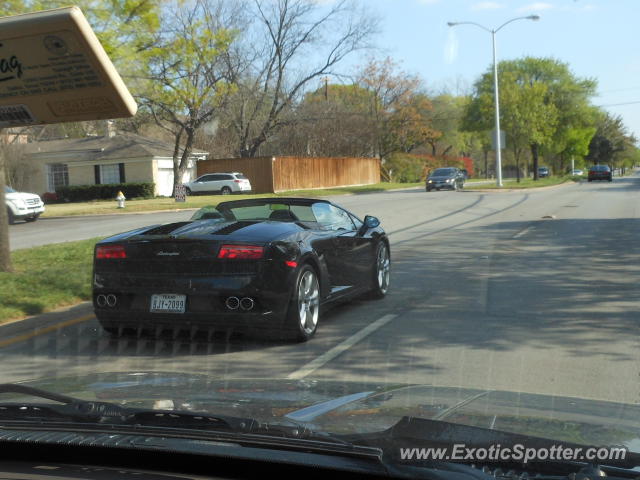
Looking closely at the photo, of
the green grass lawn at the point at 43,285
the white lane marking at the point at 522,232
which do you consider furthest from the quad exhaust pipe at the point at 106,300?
the white lane marking at the point at 522,232

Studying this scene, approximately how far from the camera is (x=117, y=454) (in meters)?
2.38

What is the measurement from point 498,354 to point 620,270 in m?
5.90

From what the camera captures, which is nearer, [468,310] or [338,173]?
[468,310]

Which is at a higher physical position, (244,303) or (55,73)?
(55,73)

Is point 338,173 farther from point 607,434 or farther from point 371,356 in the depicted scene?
point 607,434

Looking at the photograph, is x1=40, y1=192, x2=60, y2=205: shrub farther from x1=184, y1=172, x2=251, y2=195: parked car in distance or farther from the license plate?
the license plate

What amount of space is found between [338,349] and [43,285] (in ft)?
16.1

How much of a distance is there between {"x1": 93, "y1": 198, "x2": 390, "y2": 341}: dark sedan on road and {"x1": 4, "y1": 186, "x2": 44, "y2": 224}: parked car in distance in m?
22.0

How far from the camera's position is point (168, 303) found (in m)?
7.42

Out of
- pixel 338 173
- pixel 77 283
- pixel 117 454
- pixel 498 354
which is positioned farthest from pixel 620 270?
pixel 338 173

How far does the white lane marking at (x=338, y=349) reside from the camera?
6.41 meters

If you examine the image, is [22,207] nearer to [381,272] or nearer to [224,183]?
[224,183]

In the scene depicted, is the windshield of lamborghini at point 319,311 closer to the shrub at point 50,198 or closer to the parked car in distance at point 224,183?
the parked car in distance at point 224,183

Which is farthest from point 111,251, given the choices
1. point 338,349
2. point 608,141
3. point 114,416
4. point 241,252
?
point 608,141
